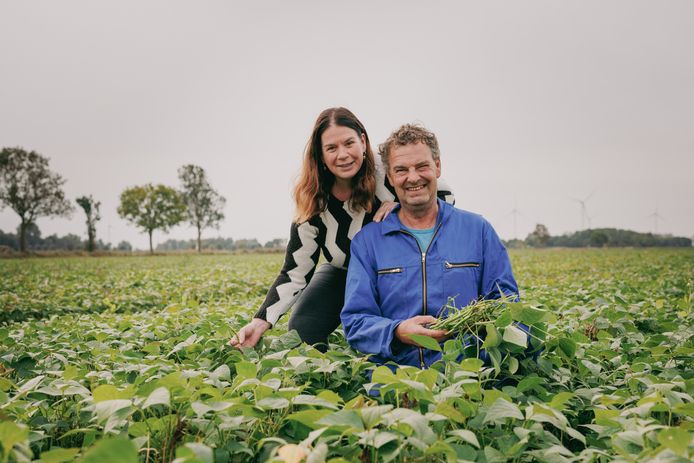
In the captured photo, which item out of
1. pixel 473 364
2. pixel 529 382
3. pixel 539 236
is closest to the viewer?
pixel 473 364

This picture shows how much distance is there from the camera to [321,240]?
11.6 feet

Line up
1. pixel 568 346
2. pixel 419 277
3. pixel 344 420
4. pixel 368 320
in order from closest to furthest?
pixel 344 420 → pixel 568 346 → pixel 368 320 → pixel 419 277

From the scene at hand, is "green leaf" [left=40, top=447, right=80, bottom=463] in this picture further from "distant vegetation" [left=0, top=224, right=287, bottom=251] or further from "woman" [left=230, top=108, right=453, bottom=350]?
"distant vegetation" [left=0, top=224, right=287, bottom=251]

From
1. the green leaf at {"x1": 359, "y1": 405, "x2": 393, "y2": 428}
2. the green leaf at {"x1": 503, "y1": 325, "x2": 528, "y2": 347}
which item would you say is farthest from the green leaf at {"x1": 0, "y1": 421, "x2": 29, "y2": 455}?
the green leaf at {"x1": 503, "y1": 325, "x2": 528, "y2": 347}

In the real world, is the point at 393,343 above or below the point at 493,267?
below

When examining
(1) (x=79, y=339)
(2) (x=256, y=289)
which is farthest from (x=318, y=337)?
(2) (x=256, y=289)

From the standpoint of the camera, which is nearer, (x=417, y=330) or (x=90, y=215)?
(x=417, y=330)

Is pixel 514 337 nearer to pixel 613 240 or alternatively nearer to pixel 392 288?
pixel 392 288

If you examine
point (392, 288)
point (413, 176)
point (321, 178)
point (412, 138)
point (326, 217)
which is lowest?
point (392, 288)

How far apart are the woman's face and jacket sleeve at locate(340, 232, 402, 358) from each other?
49 cm

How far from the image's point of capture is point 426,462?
1.44m

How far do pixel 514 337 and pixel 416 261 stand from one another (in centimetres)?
82

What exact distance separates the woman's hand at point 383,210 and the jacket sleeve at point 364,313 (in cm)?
17

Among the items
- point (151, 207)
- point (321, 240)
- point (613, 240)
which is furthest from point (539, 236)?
point (321, 240)
